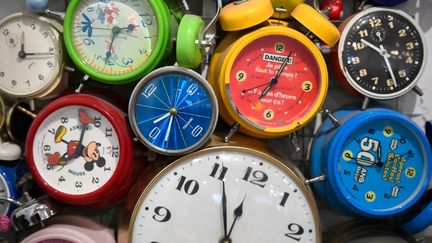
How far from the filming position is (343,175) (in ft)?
4.06

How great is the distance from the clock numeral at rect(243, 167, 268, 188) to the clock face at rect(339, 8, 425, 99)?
0.33 m

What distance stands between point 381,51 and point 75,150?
0.81 meters

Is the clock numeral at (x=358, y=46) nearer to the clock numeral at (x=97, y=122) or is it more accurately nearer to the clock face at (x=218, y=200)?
the clock face at (x=218, y=200)

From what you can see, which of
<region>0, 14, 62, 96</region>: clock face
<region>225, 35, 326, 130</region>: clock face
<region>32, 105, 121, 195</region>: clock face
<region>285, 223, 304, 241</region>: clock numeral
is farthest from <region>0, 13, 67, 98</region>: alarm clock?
<region>285, 223, 304, 241</region>: clock numeral

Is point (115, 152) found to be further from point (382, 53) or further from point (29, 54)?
point (382, 53)

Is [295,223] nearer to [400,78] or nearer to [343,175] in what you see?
[343,175]

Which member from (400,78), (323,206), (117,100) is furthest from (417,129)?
(117,100)

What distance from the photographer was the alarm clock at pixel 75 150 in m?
1.19

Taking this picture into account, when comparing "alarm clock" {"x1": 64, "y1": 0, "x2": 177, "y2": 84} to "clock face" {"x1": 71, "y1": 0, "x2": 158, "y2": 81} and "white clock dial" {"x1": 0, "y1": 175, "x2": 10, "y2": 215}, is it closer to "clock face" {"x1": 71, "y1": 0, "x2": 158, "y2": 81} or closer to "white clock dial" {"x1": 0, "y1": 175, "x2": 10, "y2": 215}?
"clock face" {"x1": 71, "y1": 0, "x2": 158, "y2": 81}

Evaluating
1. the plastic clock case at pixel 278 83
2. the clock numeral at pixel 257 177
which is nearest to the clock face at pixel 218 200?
the clock numeral at pixel 257 177

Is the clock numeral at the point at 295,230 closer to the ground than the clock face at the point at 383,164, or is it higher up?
closer to the ground

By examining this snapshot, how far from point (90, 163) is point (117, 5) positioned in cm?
39

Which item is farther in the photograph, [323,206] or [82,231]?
[323,206]

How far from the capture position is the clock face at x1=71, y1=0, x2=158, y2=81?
3.87 ft
